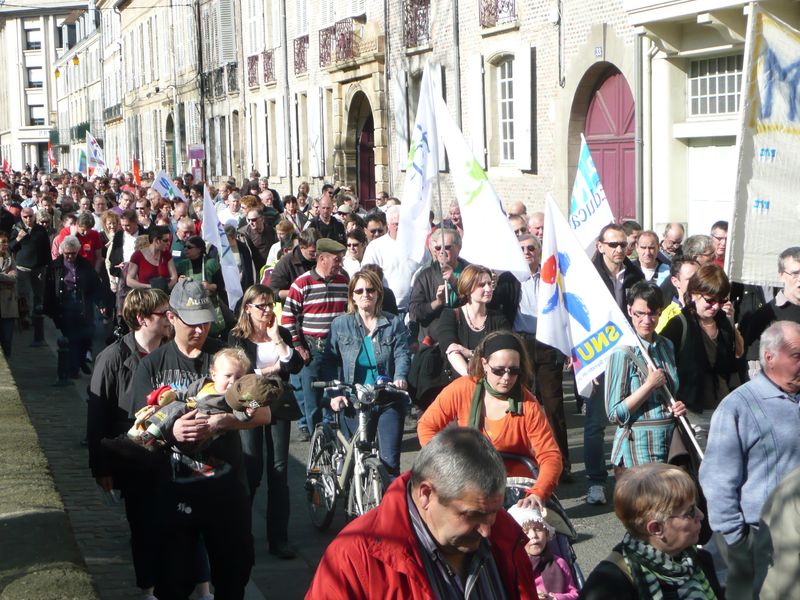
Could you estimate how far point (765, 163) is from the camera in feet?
22.0

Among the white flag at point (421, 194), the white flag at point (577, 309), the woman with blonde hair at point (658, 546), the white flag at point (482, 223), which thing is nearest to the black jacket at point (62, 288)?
the white flag at point (421, 194)

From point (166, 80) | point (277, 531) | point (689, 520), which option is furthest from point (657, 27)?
point (166, 80)

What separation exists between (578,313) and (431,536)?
3573 mm

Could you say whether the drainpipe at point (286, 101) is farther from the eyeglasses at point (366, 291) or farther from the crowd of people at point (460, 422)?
the eyeglasses at point (366, 291)

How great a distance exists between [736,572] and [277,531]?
3036 mm

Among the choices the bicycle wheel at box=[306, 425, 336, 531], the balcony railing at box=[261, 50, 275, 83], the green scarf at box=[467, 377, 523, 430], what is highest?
the balcony railing at box=[261, 50, 275, 83]

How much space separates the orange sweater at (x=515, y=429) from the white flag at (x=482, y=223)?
9.84ft

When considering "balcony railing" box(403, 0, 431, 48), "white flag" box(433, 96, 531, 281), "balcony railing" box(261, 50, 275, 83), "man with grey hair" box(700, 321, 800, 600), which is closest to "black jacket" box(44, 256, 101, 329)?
"white flag" box(433, 96, 531, 281)

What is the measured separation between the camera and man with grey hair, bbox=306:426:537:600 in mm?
3264

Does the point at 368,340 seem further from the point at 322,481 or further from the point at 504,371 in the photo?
the point at 504,371

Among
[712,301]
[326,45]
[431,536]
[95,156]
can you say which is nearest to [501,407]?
[712,301]

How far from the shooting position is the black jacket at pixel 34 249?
1573 cm

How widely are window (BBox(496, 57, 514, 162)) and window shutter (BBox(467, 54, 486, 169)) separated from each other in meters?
0.29

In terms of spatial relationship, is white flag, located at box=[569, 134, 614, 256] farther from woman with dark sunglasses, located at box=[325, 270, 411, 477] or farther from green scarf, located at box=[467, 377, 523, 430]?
green scarf, located at box=[467, 377, 523, 430]
